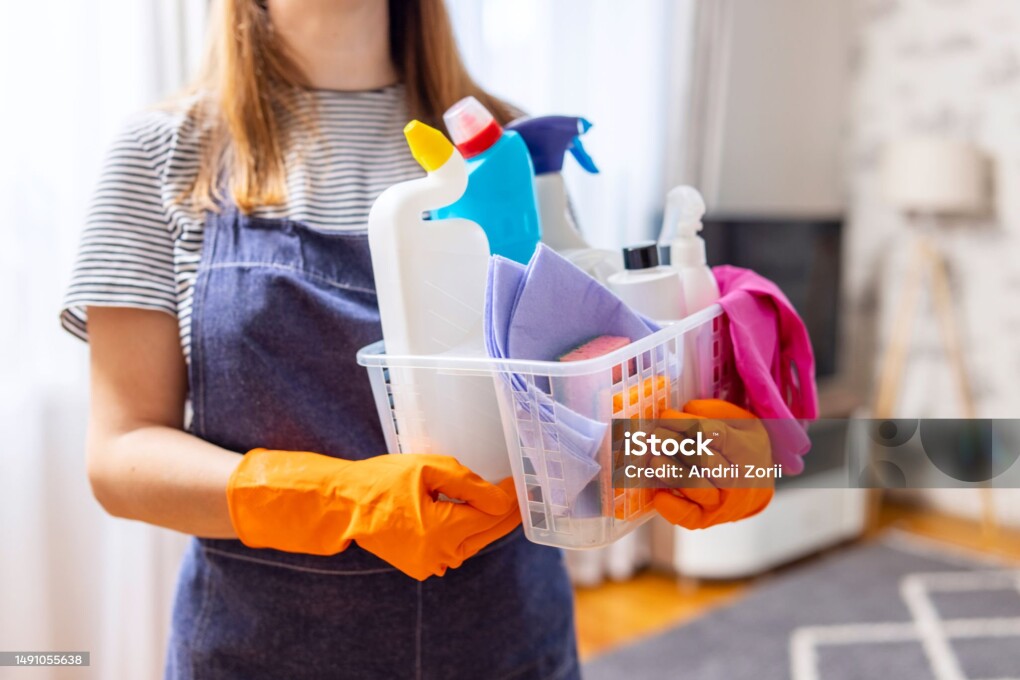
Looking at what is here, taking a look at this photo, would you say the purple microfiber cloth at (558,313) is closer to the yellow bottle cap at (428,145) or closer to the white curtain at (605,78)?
the yellow bottle cap at (428,145)

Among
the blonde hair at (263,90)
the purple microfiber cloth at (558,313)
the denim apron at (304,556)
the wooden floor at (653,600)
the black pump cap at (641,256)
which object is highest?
the blonde hair at (263,90)

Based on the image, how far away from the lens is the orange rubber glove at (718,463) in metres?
0.67

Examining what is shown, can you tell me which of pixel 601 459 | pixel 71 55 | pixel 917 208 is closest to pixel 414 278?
pixel 601 459

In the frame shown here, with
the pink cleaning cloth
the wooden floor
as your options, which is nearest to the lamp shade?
the wooden floor

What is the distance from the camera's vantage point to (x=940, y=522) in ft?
9.99

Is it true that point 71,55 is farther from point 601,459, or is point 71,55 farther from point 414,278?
point 601,459

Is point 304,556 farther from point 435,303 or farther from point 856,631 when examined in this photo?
point 856,631

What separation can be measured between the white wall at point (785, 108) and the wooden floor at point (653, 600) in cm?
118

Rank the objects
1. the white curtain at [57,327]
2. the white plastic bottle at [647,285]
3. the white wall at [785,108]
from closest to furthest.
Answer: the white plastic bottle at [647,285] → the white curtain at [57,327] → the white wall at [785,108]

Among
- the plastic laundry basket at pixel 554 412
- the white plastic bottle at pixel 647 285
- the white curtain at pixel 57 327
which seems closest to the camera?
the plastic laundry basket at pixel 554 412

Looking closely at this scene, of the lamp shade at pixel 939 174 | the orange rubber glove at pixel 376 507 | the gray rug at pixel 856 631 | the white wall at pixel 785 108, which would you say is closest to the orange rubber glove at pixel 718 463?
the orange rubber glove at pixel 376 507

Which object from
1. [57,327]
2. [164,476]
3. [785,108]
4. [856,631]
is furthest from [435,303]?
[785,108]

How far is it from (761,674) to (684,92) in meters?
1.60

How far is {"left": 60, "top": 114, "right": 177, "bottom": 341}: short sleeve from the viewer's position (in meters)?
0.77
